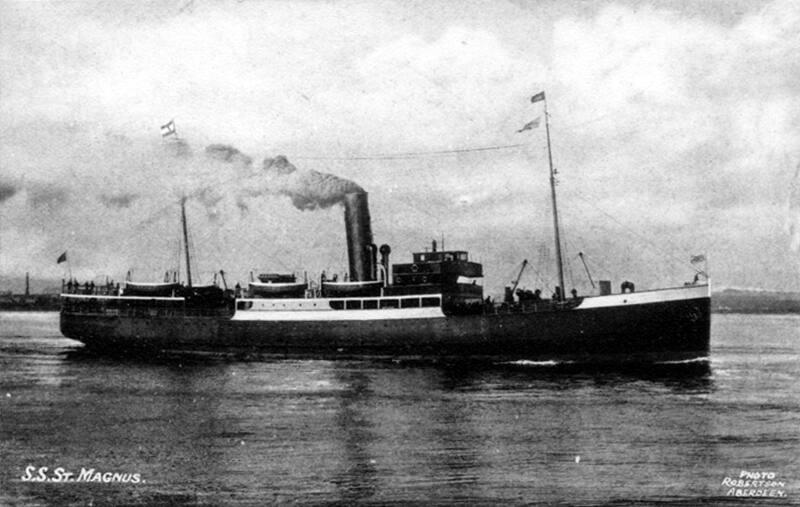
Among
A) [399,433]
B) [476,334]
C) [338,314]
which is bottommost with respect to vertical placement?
[399,433]

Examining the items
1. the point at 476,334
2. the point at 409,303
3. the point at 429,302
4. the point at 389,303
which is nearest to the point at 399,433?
the point at 476,334

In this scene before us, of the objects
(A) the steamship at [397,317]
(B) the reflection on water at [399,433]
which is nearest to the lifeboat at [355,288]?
(A) the steamship at [397,317]

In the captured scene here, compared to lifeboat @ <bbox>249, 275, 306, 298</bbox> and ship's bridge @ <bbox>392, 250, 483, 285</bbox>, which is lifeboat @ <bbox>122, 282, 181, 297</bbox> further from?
ship's bridge @ <bbox>392, 250, 483, 285</bbox>

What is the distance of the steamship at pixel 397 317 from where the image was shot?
34688 millimetres

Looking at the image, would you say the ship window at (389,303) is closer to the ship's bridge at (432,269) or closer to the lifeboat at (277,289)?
the ship's bridge at (432,269)

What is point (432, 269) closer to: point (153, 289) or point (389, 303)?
point (389, 303)

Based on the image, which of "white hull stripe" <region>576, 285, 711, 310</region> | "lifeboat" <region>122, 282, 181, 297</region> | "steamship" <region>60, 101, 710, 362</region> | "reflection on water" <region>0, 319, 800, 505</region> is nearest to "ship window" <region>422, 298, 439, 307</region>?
"steamship" <region>60, 101, 710, 362</region>

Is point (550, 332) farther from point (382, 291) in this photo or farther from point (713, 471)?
point (713, 471)

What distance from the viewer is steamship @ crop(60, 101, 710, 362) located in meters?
34.7

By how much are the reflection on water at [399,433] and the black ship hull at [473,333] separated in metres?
1.09

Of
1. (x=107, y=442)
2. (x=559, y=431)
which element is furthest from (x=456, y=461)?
(x=107, y=442)

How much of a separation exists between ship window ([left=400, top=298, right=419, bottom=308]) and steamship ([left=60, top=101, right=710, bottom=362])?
0.18 ft

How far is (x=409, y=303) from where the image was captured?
1516 inches

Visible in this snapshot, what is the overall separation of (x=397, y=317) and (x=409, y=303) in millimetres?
824
